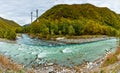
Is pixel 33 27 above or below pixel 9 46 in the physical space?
above

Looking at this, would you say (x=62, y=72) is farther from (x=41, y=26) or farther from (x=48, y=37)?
(x=48, y=37)

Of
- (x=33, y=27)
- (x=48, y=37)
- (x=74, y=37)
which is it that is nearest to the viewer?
(x=33, y=27)

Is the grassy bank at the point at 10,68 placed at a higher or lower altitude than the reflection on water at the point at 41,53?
higher

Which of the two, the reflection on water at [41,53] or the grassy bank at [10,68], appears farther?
the reflection on water at [41,53]

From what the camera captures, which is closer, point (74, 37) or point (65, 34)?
point (65, 34)

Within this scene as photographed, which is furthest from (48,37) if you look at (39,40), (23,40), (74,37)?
(74,37)

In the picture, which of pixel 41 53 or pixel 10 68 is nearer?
pixel 10 68

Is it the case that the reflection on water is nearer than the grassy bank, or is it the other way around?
the grassy bank

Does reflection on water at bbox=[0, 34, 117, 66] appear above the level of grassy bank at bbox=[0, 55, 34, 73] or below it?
below

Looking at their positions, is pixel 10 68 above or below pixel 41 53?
above

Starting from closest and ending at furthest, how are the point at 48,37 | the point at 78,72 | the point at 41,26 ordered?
the point at 78,72 < the point at 41,26 < the point at 48,37
